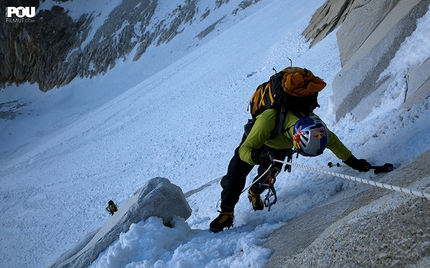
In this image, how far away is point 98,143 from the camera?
17.4m

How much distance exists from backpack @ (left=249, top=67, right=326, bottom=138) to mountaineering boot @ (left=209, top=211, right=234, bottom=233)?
51.3 inches

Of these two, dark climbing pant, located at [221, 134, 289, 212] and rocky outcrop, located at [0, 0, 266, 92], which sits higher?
dark climbing pant, located at [221, 134, 289, 212]

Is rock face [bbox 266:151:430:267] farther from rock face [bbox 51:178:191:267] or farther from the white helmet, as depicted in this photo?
rock face [bbox 51:178:191:267]

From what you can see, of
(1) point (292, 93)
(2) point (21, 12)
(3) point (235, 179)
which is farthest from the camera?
(2) point (21, 12)

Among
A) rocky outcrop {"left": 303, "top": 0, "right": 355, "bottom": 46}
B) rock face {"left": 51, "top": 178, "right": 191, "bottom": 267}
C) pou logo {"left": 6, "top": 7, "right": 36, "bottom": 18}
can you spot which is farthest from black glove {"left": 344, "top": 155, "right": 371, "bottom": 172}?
pou logo {"left": 6, "top": 7, "right": 36, "bottom": 18}

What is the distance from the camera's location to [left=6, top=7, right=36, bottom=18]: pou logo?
51.3 metres

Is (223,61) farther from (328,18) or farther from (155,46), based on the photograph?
(155,46)

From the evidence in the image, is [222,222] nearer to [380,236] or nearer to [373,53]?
[380,236]

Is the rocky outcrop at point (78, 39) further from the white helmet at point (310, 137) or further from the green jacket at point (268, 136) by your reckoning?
the white helmet at point (310, 137)

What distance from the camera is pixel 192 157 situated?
33.9 feet

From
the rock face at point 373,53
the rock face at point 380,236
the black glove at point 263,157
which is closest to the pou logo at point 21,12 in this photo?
the rock face at point 373,53

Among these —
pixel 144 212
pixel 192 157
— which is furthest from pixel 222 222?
pixel 192 157

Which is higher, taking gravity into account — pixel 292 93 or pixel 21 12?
pixel 292 93

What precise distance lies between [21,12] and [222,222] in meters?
61.5
